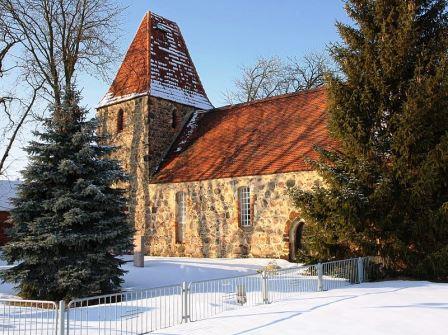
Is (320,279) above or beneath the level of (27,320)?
above

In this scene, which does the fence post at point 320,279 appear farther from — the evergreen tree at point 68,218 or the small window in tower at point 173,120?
the small window in tower at point 173,120

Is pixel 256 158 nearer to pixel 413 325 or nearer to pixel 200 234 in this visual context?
pixel 200 234

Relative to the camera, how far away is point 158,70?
25594 millimetres

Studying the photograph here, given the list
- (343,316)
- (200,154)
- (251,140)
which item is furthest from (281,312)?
(200,154)

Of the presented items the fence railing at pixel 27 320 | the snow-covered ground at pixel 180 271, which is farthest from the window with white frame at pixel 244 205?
the fence railing at pixel 27 320

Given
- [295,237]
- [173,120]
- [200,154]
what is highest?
[173,120]

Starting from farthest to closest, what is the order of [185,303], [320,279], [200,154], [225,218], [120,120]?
[120,120], [200,154], [225,218], [320,279], [185,303]

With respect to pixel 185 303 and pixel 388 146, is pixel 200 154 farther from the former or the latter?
pixel 185 303

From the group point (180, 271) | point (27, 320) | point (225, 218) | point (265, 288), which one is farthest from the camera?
point (225, 218)

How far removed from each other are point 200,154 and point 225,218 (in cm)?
370

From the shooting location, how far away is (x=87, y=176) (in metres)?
14.1

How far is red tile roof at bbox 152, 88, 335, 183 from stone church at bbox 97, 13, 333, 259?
56mm

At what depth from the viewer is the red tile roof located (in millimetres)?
19438

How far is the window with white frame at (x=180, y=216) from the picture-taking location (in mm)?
22422
